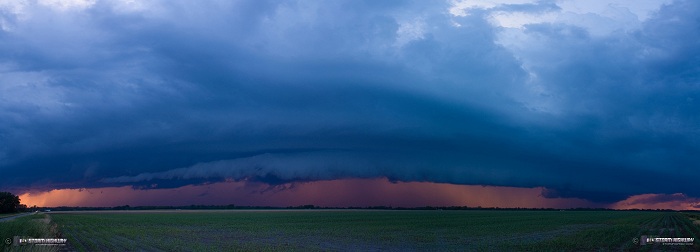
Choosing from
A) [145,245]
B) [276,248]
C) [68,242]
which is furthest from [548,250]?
[68,242]

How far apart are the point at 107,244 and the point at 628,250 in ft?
122

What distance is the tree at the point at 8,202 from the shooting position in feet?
471

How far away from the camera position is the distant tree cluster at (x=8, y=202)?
471ft

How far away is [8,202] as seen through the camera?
145500 mm

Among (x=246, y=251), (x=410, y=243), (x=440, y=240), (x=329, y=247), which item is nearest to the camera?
(x=246, y=251)

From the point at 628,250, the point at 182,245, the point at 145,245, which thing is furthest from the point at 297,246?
the point at 628,250

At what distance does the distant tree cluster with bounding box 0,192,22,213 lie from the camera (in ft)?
471

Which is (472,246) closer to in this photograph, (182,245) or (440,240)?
(440,240)

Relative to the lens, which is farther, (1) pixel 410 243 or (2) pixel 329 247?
(1) pixel 410 243

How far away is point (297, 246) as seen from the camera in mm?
39156

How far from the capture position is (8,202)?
14550cm

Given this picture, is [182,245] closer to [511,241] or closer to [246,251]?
[246,251]

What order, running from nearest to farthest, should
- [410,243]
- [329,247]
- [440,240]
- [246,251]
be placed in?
1. [246,251]
2. [329,247]
3. [410,243]
4. [440,240]

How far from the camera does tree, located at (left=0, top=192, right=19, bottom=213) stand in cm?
14351
